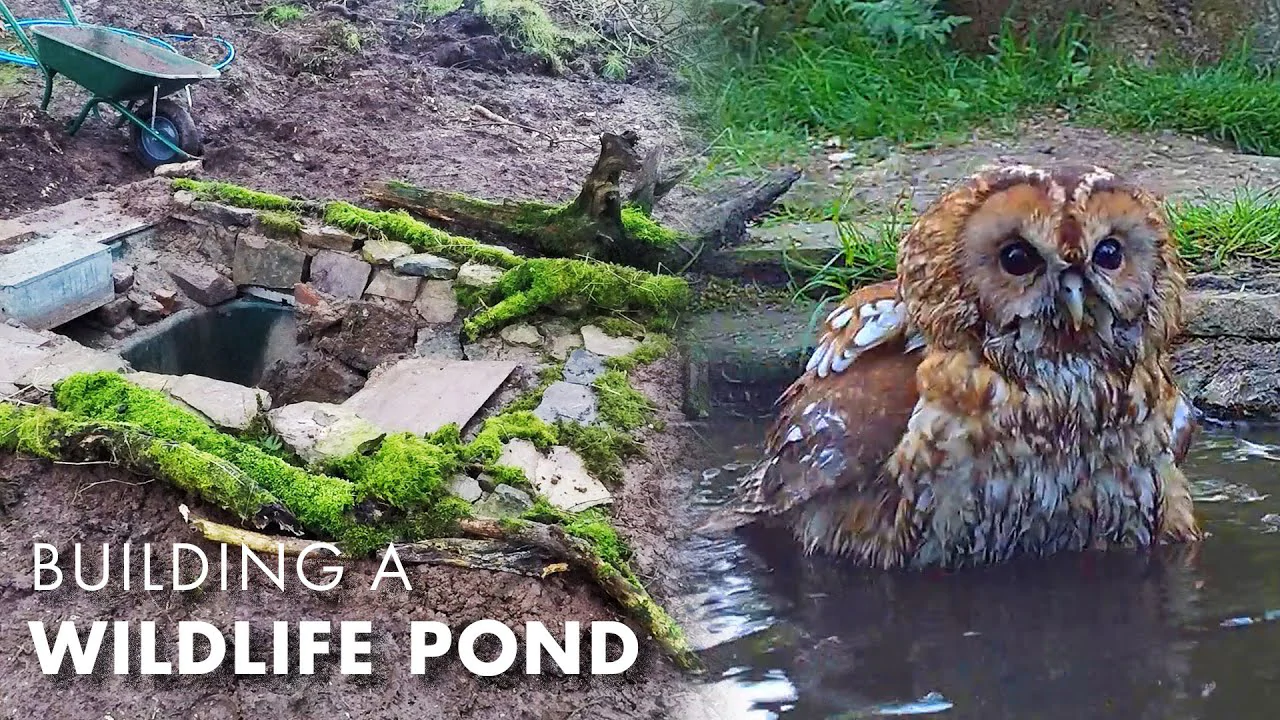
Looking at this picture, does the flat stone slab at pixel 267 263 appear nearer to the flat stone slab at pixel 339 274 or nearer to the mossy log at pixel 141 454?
the flat stone slab at pixel 339 274

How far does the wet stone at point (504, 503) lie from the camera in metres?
2.53

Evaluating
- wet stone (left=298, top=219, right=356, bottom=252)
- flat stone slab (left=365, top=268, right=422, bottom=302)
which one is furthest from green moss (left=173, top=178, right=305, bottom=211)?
flat stone slab (left=365, top=268, right=422, bottom=302)

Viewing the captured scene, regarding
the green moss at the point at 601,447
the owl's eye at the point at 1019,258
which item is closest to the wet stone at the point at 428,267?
the green moss at the point at 601,447

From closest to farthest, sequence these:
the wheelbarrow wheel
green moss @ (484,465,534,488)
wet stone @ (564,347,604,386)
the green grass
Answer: green moss @ (484,465,534,488) → wet stone @ (564,347,604,386) → the green grass → the wheelbarrow wheel

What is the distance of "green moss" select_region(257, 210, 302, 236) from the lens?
4379 millimetres

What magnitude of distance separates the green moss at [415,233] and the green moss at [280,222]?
0.12 m

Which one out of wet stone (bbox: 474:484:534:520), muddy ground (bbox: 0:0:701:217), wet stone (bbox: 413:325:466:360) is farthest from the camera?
muddy ground (bbox: 0:0:701:217)

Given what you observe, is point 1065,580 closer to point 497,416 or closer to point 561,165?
point 497,416

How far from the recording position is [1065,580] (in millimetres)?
2102

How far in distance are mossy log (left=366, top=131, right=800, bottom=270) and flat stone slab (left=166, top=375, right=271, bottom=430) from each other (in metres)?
1.33

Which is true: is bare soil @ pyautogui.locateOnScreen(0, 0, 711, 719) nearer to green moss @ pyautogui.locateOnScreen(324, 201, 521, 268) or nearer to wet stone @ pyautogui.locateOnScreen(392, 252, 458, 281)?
green moss @ pyautogui.locateOnScreen(324, 201, 521, 268)

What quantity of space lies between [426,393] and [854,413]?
56.7 inches

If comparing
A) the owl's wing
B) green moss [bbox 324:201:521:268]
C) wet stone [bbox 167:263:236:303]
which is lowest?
wet stone [bbox 167:263:236:303]

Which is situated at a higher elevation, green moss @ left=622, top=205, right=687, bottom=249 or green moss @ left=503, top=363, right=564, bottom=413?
green moss @ left=622, top=205, right=687, bottom=249
